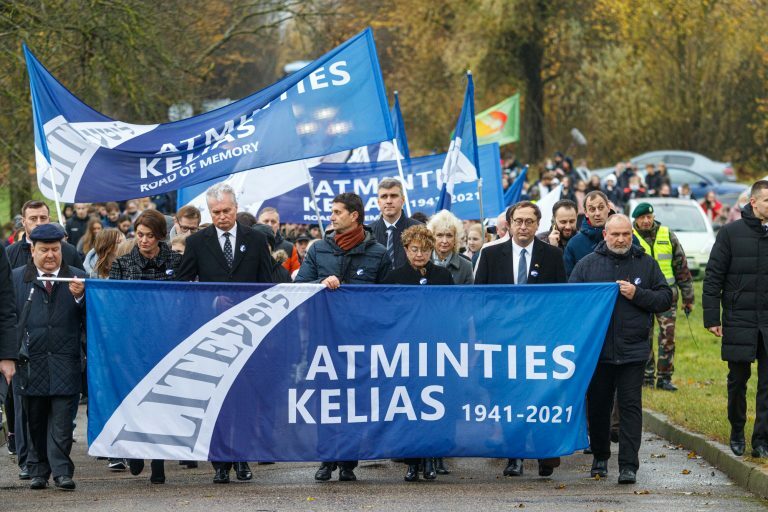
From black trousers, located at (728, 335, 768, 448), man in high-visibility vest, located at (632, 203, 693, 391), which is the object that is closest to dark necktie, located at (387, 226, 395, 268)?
black trousers, located at (728, 335, 768, 448)

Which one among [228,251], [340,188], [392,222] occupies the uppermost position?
[340,188]

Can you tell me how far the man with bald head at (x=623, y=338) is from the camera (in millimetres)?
10422

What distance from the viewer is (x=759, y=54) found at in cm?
4772

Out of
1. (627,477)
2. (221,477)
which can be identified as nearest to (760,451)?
(627,477)

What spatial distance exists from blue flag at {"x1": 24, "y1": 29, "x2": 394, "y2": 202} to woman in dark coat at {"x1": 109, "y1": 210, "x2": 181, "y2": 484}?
0.74 m

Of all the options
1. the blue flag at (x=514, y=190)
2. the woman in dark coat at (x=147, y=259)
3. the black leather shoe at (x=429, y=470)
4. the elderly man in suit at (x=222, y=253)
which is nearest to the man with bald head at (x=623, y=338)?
the black leather shoe at (x=429, y=470)

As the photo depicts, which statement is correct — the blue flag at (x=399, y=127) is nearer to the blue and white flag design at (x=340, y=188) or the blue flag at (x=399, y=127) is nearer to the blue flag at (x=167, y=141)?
the blue and white flag design at (x=340, y=188)

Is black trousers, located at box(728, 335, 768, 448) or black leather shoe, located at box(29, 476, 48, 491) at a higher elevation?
black trousers, located at box(728, 335, 768, 448)

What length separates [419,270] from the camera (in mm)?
10742

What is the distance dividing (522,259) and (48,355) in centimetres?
354

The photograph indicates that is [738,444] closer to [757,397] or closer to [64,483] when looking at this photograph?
[757,397]

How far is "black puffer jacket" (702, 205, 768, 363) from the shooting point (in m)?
10.7

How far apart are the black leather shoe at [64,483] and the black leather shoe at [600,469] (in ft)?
12.2

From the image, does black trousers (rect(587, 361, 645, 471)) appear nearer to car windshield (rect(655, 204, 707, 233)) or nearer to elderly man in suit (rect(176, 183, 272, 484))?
→ elderly man in suit (rect(176, 183, 272, 484))
